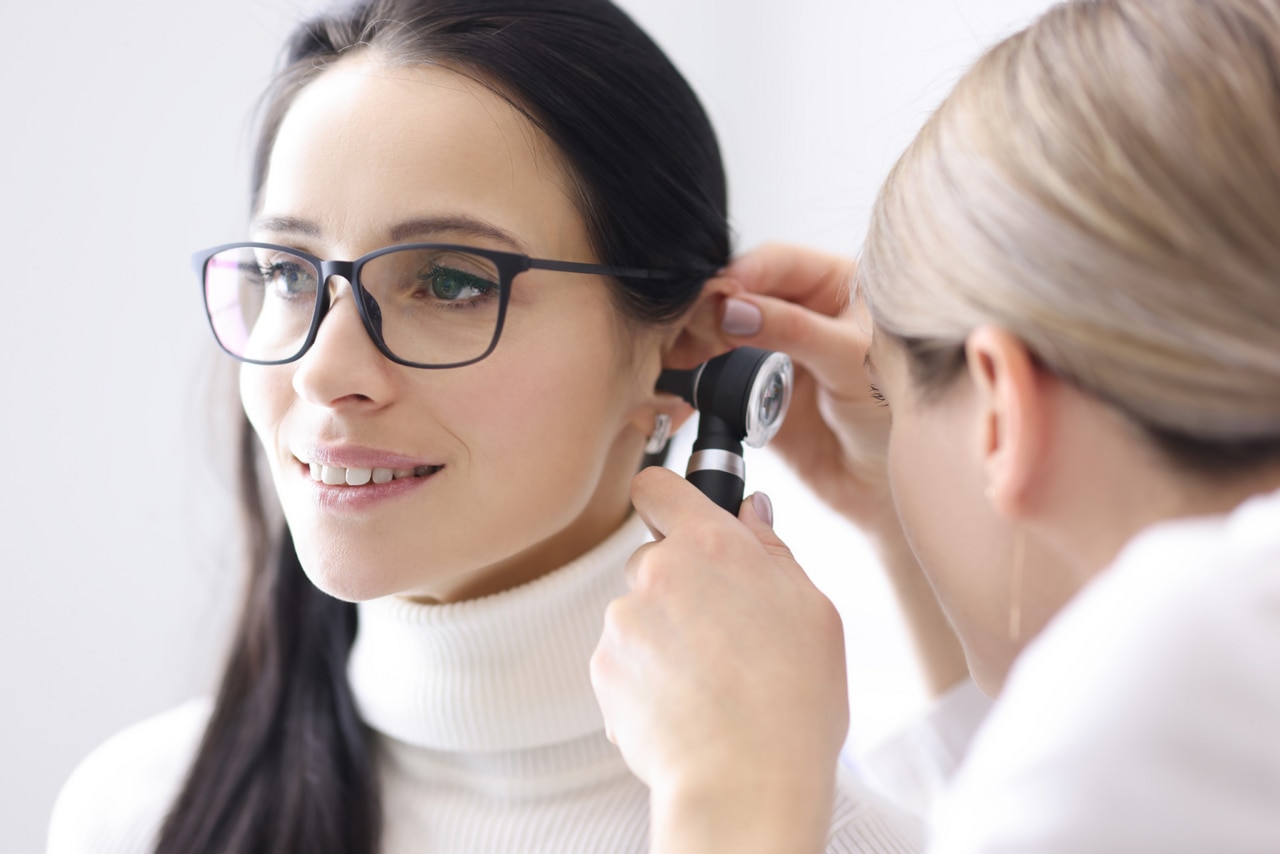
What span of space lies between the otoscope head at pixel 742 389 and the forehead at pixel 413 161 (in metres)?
0.22

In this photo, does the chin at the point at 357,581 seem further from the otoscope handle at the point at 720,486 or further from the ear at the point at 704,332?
the ear at the point at 704,332

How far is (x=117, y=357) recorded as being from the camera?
1.76m

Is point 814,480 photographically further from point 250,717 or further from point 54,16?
point 54,16

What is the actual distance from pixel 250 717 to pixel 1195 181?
1.31 meters

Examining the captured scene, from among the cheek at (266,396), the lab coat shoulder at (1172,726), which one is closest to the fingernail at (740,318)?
the cheek at (266,396)

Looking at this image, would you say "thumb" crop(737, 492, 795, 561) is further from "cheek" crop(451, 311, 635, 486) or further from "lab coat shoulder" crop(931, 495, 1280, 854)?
"lab coat shoulder" crop(931, 495, 1280, 854)

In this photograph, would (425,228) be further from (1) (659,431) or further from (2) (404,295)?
(1) (659,431)

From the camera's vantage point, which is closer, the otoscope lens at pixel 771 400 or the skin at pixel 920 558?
the skin at pixel 920 558

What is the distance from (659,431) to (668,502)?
1.02 ft

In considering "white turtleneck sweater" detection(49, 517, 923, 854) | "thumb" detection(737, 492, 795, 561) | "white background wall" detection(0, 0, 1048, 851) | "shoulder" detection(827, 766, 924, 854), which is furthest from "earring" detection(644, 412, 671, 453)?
"white background wall" detection(0, 0, 1048, 851)

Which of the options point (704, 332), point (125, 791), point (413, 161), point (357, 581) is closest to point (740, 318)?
point (704, 332)

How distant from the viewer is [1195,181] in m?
0.73

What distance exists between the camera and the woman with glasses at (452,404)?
1126mm

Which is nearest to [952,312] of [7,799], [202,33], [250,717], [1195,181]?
[1195,181]
